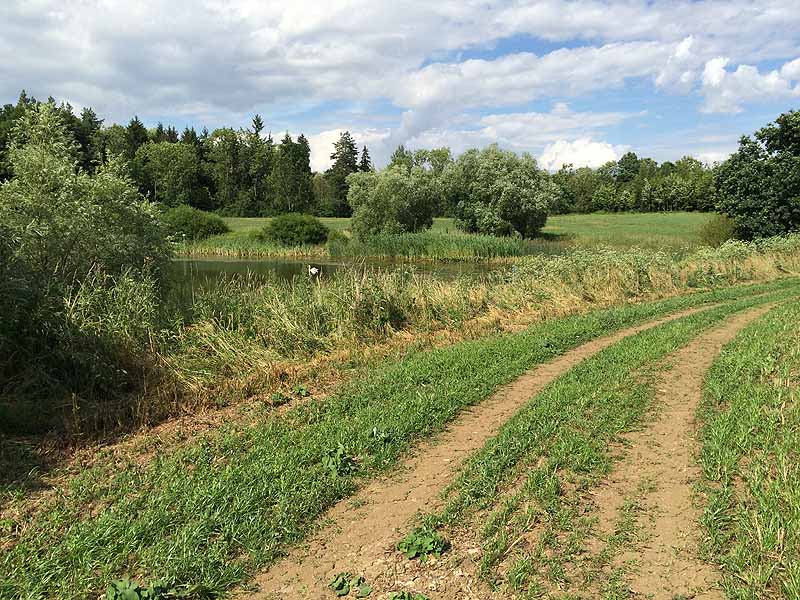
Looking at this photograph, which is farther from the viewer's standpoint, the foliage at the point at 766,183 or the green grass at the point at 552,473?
the foliage at the point at 766,183

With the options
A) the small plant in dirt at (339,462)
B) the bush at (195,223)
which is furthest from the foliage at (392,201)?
the small plant in dirt at (339,462)

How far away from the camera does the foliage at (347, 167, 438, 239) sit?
137 feet

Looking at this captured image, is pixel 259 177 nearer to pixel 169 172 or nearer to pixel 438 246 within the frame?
pixel 169 172

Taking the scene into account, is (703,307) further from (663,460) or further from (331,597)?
(331,597)

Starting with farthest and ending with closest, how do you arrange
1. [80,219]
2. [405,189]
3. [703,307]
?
1. [405,189]
2. [703,307]
3. [80,219]

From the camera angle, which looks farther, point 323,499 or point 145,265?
point 145,265

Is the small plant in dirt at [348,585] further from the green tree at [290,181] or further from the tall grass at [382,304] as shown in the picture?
the green tree at [290,181]

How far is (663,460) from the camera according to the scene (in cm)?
466

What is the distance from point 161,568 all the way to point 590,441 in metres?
3.40

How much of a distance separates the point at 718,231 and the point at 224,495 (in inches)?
1274

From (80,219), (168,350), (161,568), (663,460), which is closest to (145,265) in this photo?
(80,219)

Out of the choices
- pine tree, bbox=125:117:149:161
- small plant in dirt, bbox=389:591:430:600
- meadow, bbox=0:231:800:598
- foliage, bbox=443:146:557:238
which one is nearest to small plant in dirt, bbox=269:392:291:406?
meadow, bbox=0:231:800:598

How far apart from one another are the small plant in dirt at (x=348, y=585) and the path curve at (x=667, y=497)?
1438mm

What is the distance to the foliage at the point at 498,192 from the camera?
41562 millimetres
